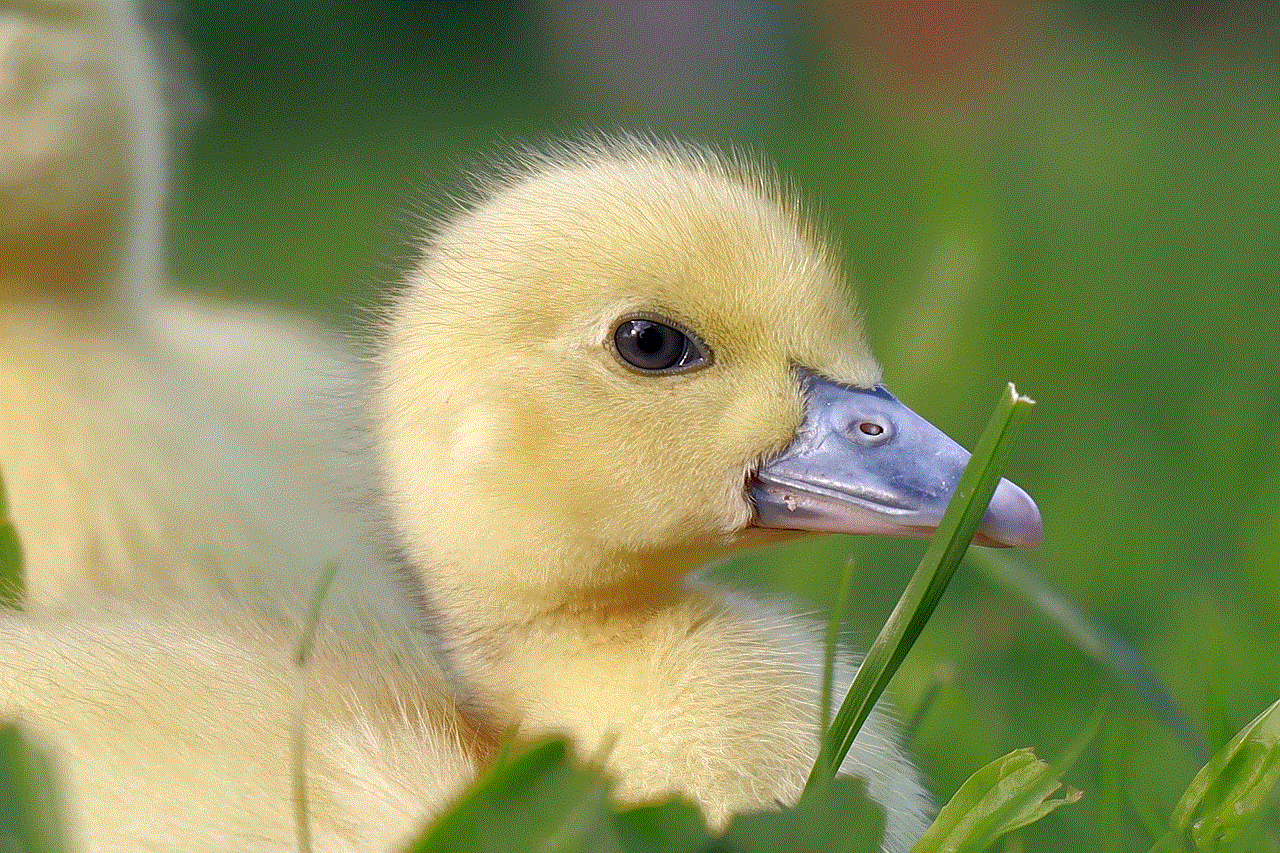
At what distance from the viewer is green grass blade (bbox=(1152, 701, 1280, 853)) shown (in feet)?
3.83

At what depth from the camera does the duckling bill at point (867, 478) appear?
49.3 inches

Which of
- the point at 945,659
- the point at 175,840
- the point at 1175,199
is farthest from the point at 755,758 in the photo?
the point at 1175,199

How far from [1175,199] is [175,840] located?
3810 millimetres

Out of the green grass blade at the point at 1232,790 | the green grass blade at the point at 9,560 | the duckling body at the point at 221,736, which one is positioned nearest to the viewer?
the duckling body at the point at 221,736

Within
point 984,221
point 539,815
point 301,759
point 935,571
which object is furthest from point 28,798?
point 984,221

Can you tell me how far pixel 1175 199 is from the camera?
14.2 ft

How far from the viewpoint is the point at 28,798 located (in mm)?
946

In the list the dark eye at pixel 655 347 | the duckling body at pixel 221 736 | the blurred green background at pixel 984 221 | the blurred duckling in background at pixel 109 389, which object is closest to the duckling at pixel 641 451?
the dark eye at pixel 655 347

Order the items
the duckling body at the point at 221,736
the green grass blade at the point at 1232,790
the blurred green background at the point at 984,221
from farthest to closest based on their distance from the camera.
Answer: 1. the blurred green background at the point at 984,221
2. the green grass blade at the point at 1232,790
3. the duckling body at the point at 221,736

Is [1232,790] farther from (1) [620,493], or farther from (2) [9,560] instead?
(2) [9,560]

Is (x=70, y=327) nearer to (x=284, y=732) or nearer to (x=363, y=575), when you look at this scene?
(x=363, y=575)

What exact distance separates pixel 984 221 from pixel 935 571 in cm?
182

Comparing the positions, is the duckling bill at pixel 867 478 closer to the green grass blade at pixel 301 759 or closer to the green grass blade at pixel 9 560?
the green grass blade at pixel 301 759

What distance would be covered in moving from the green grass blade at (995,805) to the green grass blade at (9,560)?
2.59 ft
